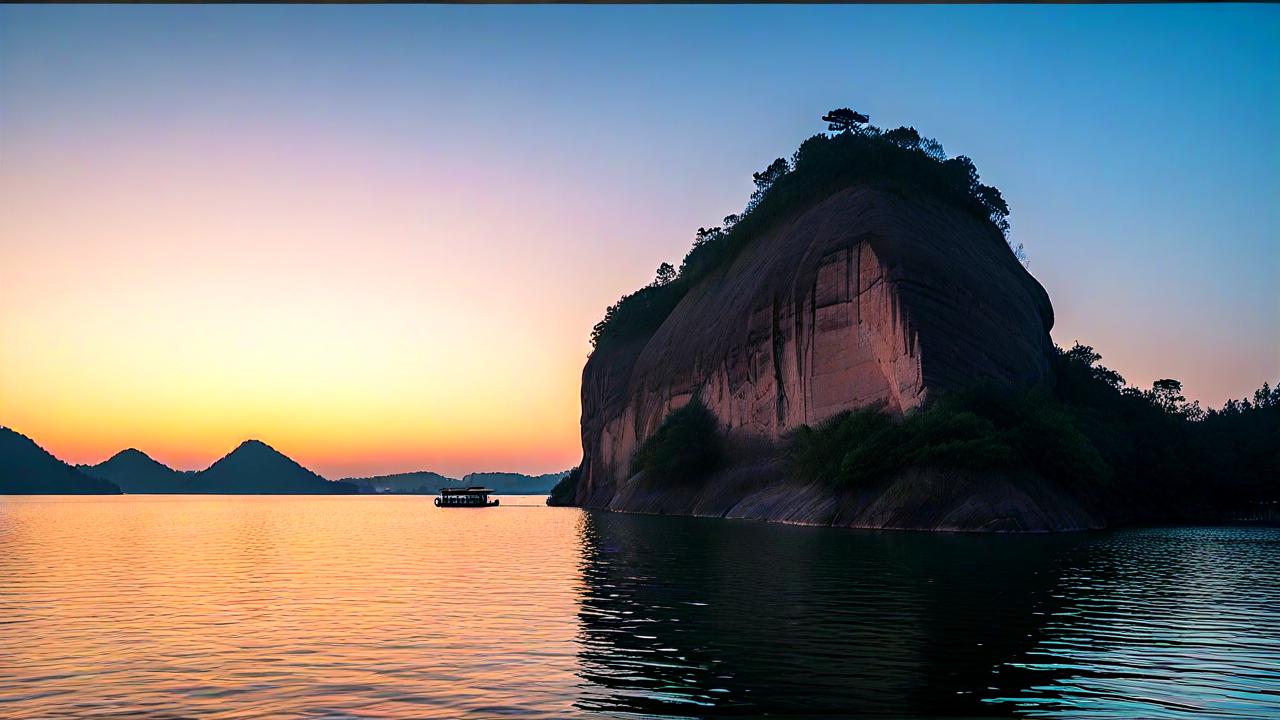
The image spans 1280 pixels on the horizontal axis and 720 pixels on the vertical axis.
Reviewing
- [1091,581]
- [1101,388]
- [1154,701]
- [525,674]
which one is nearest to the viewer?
[1154,701]

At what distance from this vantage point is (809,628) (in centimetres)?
2247

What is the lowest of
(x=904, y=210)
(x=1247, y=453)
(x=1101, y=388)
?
(x=1247, y=453)

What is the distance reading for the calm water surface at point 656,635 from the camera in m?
15.5

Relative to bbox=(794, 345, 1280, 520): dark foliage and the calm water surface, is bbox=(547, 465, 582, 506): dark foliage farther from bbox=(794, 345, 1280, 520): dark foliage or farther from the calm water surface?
the calm water surface

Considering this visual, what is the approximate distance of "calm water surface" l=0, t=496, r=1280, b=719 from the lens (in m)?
15.5

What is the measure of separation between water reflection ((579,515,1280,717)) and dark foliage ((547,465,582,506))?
12155 centimetres

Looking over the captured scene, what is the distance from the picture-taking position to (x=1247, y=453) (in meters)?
93.7

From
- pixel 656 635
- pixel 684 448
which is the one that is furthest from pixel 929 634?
pixel 684 448

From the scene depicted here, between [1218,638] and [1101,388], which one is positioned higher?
[1101,388]

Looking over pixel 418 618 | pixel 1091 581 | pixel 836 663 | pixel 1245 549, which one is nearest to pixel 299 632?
pixel 418 618

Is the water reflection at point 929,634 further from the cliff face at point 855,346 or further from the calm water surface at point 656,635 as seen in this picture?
the cliff face at point 855,346

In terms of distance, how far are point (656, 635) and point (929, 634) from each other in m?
5.76

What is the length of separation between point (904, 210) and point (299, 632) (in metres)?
76.8

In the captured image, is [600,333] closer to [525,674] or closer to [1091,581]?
[1091,581]
